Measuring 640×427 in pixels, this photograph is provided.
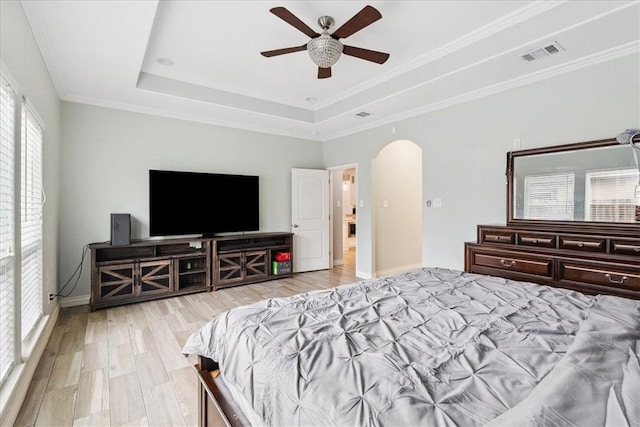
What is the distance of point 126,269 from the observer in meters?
3.92

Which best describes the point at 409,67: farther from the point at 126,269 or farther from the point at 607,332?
the point at 126,269

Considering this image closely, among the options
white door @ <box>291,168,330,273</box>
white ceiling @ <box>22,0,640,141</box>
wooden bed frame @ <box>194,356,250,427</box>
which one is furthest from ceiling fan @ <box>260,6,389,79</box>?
white door @ <box>291,168,330,273</box>

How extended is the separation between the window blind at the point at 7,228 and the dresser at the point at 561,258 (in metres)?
3.72

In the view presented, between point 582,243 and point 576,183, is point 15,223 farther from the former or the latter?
point 576,183

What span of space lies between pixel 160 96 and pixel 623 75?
15.5 feet

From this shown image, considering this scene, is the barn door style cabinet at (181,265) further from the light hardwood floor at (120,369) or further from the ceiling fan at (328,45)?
the ceiling fan at (328,45)

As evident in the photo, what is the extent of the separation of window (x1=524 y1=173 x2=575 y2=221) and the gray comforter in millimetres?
1597

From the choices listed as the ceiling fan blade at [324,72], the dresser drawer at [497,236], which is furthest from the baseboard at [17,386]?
the dresser drawer at [497,236]

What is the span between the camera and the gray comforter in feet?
2.56

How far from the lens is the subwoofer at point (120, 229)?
3781mm

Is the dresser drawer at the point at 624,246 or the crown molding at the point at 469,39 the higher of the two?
the crown molding at the point at 469,39

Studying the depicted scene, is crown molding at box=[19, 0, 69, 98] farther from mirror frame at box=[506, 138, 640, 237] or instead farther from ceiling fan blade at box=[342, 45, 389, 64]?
mirror frame at box=[506, 138, 640, 237]

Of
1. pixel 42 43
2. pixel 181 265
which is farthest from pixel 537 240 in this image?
pixel 42 43

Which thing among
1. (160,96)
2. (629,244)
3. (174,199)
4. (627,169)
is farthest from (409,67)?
(174,199)
